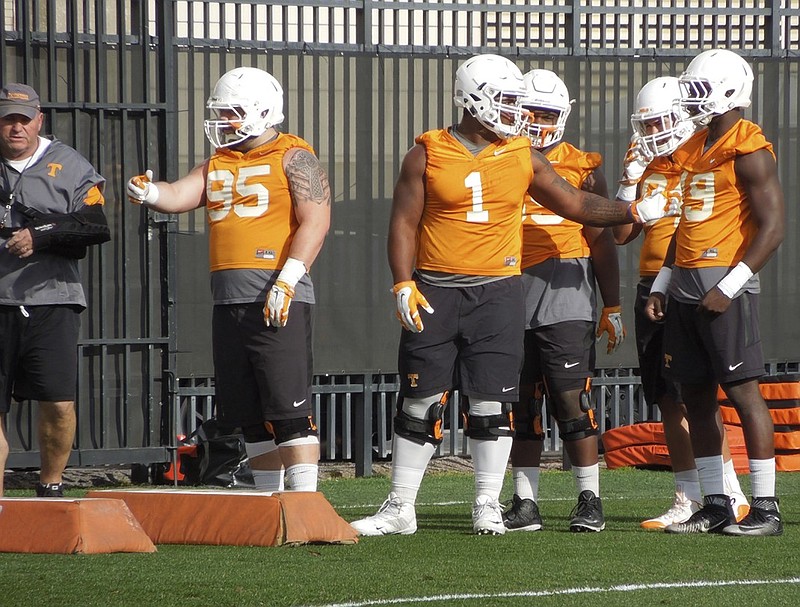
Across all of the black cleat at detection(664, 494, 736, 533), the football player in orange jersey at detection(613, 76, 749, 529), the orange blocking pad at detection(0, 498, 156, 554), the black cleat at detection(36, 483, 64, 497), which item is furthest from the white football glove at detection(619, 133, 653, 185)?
the black cleat at detection(36, 483, 64, 497)

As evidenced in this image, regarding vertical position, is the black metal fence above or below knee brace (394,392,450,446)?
above

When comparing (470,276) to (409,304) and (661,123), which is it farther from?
(661,123)

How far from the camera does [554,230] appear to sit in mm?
6984

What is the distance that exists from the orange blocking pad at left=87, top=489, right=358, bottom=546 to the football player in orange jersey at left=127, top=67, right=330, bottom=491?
0.49m

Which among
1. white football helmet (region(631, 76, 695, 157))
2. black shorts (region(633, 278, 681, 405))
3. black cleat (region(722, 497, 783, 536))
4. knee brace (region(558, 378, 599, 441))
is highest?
white football helmet (region(631, 76, 695, 157))

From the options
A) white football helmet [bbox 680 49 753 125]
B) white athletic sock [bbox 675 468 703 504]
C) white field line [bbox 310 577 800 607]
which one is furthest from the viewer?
white athletic sock [bbox 675 468 703 504]

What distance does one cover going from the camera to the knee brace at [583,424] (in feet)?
22.3

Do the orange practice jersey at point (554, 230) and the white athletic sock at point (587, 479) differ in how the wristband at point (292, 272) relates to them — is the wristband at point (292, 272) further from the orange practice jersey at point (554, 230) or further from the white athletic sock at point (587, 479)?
the white athletic sock at point (587, 479)

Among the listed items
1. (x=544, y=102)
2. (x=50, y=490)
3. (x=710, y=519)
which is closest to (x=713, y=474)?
(x=710, y=519)

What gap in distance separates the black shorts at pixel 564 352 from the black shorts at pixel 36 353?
7.16 feet

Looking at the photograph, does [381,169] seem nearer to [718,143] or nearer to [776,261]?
[776,261]

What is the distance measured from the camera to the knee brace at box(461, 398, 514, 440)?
642 cm

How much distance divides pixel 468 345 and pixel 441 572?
1.47 meters

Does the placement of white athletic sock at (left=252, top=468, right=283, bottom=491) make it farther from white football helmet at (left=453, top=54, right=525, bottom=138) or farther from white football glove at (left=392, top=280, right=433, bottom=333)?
white football helmet at (left=453, top=54, right=525, bottom=138)
